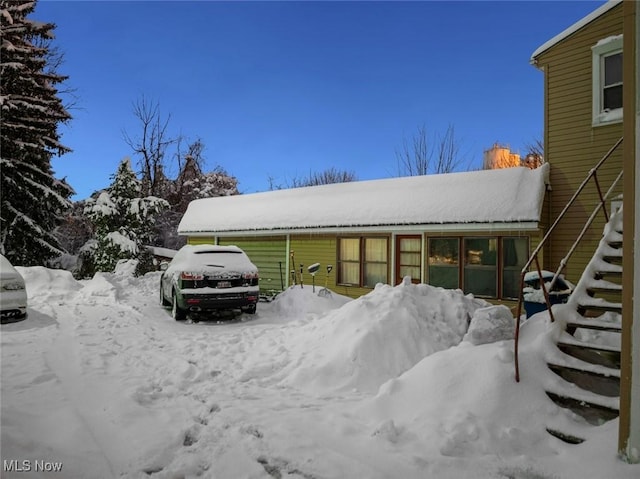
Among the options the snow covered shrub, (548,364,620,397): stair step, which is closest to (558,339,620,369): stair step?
(548,364,620,397): stair step

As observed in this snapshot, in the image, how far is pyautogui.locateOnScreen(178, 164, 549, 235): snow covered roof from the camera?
9.76m

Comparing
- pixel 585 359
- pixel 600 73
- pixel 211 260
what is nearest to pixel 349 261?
pixel 211 260

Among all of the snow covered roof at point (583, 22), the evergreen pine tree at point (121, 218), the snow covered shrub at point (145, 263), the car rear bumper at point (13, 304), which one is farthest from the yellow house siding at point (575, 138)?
the snow covered shrub at point (145, 263)

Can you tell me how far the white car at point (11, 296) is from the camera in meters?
8.20

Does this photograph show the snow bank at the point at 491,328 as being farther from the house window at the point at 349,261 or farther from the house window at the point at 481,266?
the house window at the point at 349,261

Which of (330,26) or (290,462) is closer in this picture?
(290,462)

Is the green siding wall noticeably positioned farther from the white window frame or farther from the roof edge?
the white window frame

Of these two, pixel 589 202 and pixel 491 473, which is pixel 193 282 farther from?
pixel 589 202

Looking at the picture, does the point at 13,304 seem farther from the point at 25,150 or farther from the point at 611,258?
the point at 25,150

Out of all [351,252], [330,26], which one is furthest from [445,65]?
[351,252]

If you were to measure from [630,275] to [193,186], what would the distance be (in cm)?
3314

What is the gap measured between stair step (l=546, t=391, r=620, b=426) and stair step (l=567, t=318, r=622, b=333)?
0.89 meters

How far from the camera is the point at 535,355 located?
4199 millimetres

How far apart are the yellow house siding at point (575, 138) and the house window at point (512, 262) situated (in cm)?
58
